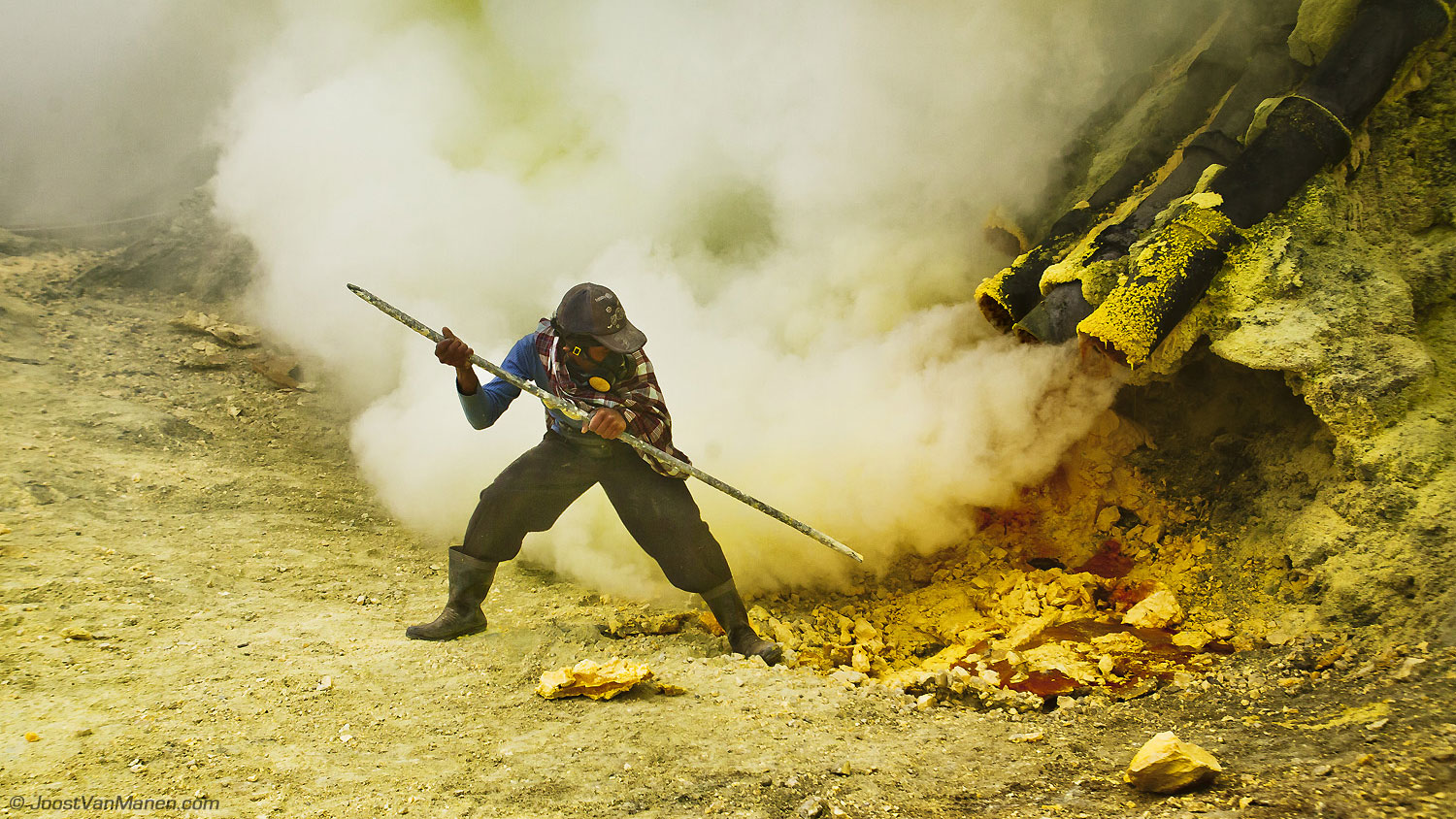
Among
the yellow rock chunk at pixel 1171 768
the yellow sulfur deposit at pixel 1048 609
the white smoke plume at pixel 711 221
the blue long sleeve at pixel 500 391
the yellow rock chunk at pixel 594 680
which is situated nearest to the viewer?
the yellow rock chunk at pixel 1171 768

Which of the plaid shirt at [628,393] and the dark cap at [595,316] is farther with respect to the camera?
the plaid shirt at [628,393]

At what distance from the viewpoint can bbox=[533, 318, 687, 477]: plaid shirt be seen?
10.5ft

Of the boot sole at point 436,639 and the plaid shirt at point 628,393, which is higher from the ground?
the plaid shirt at point 628,393

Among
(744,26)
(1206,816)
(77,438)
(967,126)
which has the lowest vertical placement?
(1206,816)

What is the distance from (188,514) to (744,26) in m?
5.10

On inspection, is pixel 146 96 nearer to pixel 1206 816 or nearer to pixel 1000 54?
pixel 1000 54

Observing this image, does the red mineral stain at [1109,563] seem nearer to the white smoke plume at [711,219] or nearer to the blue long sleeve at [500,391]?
the white smoke plume at [711,219]

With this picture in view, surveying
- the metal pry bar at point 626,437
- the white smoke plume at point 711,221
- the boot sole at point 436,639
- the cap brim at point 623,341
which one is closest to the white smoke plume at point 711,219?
the white smoke plume at point 711,221

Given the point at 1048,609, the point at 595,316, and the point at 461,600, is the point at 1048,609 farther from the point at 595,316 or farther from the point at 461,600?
the point at 461,600

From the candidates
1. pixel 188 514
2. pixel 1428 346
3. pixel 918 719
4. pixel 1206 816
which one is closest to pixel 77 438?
pixel 188 514

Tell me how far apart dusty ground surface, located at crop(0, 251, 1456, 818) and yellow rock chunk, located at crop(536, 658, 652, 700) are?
4 cm

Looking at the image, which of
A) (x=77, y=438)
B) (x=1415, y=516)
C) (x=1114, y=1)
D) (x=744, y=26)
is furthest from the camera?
(x=744, y=26)

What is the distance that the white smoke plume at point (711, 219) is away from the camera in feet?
14.0

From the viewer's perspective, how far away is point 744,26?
6129mm
